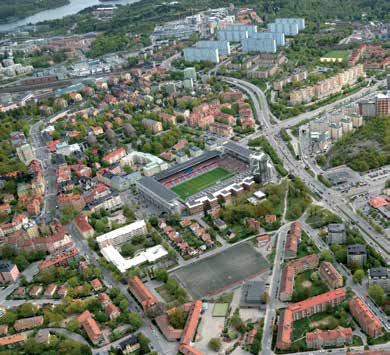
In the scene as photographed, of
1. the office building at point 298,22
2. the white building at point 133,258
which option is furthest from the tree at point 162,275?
the office building at point 298,22

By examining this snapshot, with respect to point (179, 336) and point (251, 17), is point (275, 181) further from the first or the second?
point (251, 17)

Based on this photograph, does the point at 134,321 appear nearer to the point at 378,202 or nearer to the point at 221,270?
the point at 221,270

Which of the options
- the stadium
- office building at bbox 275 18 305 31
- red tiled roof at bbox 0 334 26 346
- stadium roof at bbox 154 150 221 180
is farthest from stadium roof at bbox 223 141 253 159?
office building at bbox 275 18 305 31

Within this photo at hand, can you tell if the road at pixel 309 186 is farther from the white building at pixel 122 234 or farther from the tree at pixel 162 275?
the white building at pixel 122 234

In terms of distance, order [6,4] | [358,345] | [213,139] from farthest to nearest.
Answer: [6,4]
[213,139]
[358,345]

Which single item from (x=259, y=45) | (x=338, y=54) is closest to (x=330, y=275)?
(x=338, y=54)

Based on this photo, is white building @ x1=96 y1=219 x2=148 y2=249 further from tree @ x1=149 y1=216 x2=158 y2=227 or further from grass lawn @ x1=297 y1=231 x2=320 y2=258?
grass lawn @ x1=297 y1=231 x2=320 y2=258

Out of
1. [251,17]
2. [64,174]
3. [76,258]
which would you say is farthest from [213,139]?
[251,17]
